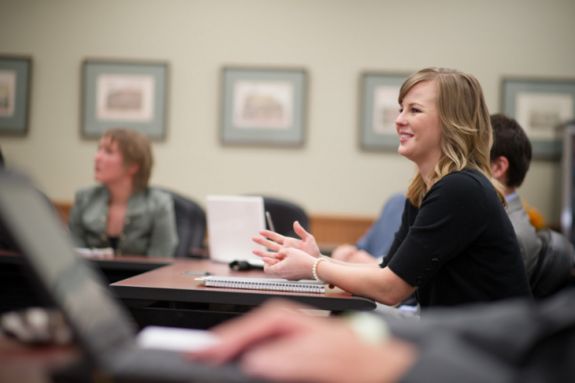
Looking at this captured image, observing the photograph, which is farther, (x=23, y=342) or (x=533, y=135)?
(x=533, y=135)

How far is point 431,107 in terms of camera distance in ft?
6.86

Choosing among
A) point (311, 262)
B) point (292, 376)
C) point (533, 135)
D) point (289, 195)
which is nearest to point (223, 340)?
point (292, 376)

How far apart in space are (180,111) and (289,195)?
3.75ft

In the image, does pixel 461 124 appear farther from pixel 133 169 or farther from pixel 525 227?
pixel 133 169

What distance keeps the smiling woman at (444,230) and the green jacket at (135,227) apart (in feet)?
5.00

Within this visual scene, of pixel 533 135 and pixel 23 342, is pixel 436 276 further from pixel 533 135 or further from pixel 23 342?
pixel 533 135

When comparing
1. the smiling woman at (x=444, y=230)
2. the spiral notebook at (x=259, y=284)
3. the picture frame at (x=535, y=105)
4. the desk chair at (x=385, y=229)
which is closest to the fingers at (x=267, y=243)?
the smiling woman at (x=444, y=230)

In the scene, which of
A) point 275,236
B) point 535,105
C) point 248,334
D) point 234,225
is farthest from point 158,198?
point 535,105

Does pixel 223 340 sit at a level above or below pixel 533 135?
below

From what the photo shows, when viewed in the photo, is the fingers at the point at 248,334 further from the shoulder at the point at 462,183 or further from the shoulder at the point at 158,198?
the shoulder at the point at 158,198

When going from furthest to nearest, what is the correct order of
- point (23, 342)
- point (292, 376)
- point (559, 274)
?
point (559, 274)
point (23, 342)
point (292, 376)

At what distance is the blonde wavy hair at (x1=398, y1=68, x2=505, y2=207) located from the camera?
2051 mm

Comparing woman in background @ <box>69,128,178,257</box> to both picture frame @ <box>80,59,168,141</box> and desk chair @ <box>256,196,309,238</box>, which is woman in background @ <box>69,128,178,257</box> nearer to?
desk chair @ <box>256,196,309,238</box>

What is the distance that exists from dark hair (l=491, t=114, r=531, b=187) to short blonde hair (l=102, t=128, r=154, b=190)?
200 cm
